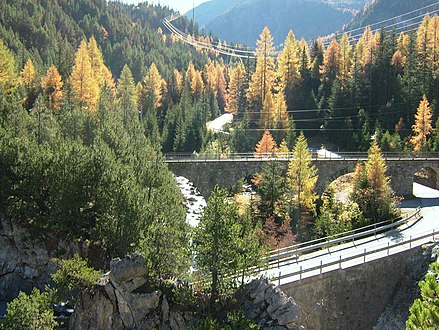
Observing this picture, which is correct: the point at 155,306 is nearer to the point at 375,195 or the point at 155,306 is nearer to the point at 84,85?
the point at 375,195

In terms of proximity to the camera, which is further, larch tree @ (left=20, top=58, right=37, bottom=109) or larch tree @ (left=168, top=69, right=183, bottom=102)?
larch tree @ (left=168, top=69, right=183, bottom=102)

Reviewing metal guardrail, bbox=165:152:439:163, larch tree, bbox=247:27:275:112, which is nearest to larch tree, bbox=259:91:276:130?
larch tree, bbox=247:27:275:112

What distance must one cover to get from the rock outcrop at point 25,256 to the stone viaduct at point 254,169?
18.7m

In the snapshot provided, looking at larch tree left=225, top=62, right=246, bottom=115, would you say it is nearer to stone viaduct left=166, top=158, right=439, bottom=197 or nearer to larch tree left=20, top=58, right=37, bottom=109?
stone viaduct left=166, top=158, right=439, bottom=197

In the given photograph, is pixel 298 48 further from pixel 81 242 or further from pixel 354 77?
pixel 81 242

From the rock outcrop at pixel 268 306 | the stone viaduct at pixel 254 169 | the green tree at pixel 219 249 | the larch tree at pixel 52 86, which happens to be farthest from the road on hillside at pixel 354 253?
the larch tree at pixel 52 86

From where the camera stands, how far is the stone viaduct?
1929 inches

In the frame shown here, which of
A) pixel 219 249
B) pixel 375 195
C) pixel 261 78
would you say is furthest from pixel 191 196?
pixel 219 249

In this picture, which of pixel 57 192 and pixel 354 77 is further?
pixel 354 77

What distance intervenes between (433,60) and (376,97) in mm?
8876

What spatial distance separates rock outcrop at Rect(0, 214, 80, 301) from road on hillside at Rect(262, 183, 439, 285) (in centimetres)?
1308

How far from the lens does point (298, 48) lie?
82.6 metres

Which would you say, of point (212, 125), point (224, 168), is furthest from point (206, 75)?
point (224, 168)

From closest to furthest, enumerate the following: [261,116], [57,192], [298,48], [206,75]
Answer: [57,192], [261,116], [298,48], [206,75]
